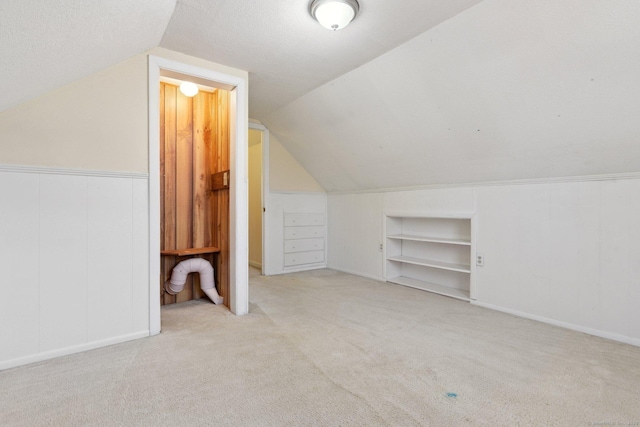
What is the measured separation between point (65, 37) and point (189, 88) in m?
1.46

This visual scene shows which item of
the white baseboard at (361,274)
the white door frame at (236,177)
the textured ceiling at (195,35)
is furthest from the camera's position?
the white baseboard at (361,274)

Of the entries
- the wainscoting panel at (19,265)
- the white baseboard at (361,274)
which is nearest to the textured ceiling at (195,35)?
the wainscoting panel at (19,265)

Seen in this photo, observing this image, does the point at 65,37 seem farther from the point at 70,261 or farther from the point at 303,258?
the point at 303,258

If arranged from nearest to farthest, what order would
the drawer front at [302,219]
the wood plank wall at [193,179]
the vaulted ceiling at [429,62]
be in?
the vaulted ceiling at [429,62]
the wood plank wall at [193,179]
the drawer front at [302,219]

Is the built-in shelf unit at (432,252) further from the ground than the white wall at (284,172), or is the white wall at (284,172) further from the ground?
the white wall at (284,172)

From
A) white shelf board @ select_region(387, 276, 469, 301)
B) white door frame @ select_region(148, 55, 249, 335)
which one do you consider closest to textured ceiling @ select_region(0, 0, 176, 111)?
white door frame @ select_region(148, 55, 249, 335)

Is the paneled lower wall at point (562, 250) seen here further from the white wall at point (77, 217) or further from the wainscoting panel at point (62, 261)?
the wainscoting panel at point (62, 261)

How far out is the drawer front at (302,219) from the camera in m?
4.27

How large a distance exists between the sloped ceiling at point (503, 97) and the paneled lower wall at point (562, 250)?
6.4 inches

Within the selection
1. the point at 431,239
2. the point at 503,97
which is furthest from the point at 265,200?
the point at 503,97

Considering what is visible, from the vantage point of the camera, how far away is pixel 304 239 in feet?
14.5

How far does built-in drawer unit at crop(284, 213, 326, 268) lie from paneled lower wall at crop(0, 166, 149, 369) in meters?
2.27

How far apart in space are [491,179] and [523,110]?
31.2 inches

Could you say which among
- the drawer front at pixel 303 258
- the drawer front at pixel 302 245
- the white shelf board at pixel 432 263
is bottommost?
the drawer front at pixel 303 258
